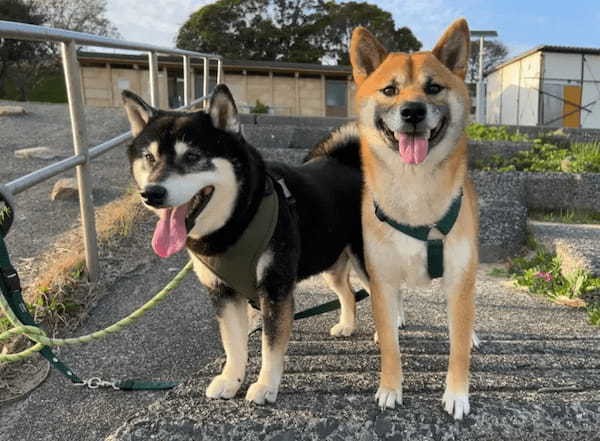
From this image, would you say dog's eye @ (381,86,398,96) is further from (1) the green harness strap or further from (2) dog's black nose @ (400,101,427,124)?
(1) the green harness strap

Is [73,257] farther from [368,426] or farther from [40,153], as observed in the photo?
[40,153]

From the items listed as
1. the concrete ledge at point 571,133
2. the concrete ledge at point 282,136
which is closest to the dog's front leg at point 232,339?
the concrete ledge at point 282,136

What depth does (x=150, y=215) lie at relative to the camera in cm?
425

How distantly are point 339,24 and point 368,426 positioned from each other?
128 feet

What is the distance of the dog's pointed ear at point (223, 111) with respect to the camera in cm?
199

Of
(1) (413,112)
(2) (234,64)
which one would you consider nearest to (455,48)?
(1) (413,112)

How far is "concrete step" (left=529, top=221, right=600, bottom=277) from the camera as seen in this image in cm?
367

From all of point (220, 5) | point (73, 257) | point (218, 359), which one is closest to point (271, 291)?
point (218, 359)

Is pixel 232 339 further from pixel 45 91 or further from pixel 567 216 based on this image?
pixel 45 91

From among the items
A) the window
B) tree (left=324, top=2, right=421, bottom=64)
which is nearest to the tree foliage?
tree (left=324, top=2, right=421, bottom=64)

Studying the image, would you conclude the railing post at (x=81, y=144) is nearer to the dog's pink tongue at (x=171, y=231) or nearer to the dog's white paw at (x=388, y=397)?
the dog's pink tongue at (x=171, y=231)

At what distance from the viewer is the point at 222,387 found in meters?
2.02

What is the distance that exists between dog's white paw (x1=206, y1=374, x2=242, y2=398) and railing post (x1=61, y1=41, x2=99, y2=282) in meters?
1.45

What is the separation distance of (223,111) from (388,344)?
1248mm
